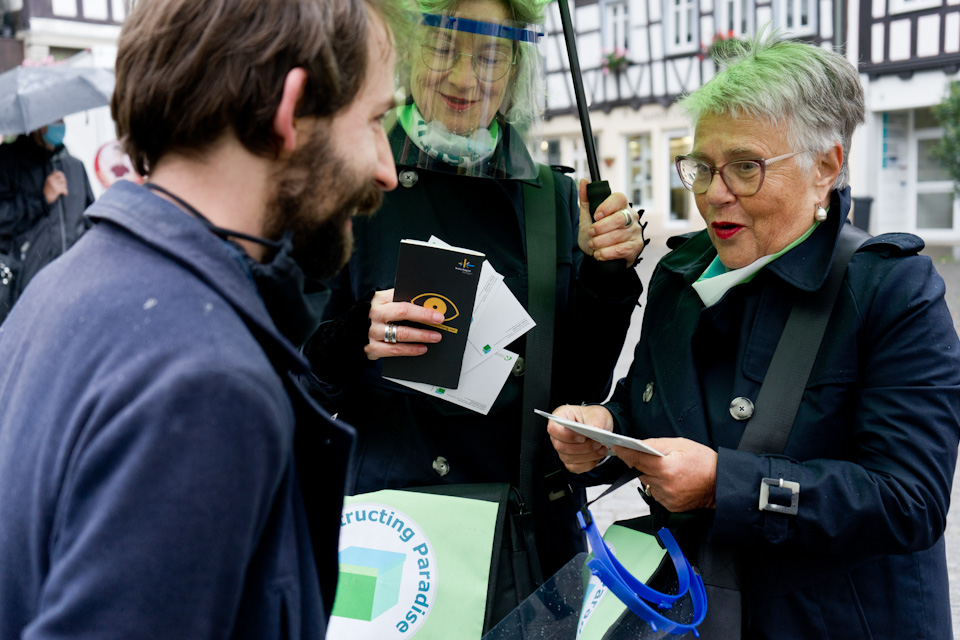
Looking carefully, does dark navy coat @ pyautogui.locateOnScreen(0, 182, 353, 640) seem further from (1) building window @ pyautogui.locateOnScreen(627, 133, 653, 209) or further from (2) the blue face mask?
(1) building window @ pyautogui.locateOnScreen(627, 133, 653, 209)

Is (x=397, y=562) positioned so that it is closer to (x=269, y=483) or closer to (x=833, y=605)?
(x=833, y=605)

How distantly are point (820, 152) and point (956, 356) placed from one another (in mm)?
479

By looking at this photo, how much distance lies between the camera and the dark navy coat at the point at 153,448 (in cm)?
89

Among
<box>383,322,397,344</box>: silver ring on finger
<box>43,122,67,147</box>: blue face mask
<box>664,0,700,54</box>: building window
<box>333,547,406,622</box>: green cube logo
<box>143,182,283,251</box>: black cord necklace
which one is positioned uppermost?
<box>664,0,700,54</box>: building window

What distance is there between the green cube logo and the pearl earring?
3.48 feet

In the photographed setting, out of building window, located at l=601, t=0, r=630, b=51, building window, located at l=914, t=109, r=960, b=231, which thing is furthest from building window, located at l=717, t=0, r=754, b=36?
building window, located at l=914, t=109, r=960, b=231

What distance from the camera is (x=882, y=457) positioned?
159 centimetres

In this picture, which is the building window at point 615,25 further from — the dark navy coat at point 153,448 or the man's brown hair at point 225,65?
the dark navy coat at point 153,448

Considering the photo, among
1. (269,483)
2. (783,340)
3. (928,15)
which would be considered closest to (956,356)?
(783,340)

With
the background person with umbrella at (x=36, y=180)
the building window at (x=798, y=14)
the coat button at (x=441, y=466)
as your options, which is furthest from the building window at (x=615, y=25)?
the coat button at (x=441, y=466)

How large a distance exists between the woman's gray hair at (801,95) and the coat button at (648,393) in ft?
1.77

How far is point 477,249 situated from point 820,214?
73 centimetres

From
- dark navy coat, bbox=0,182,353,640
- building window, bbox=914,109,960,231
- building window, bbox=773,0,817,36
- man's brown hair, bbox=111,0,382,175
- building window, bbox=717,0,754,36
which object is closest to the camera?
dark navy coat, bbox=0,182,353,640

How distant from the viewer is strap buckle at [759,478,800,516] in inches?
62.3
